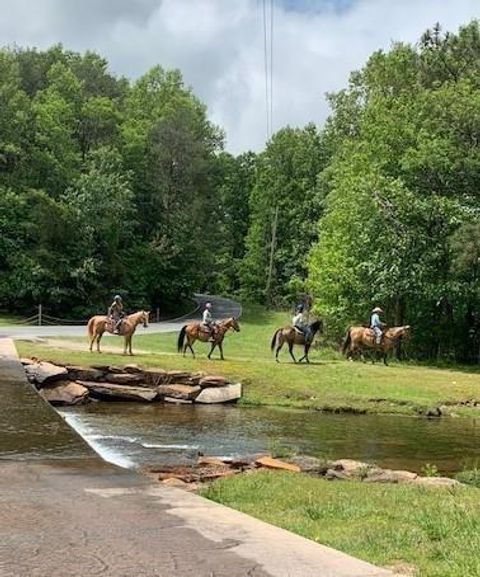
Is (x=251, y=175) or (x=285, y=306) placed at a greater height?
(x=251, y=175)

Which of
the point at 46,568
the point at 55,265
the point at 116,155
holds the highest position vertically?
the point at 116,155

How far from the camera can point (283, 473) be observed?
10.9 metres

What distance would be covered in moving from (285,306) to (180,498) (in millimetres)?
64685

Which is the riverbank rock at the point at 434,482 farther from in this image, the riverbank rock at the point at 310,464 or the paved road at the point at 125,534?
the paved road at the point at 125,534

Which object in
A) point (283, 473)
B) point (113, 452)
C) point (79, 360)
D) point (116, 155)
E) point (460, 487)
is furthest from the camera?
point (116, 155)

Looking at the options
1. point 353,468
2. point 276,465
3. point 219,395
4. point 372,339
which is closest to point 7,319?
point 372,339

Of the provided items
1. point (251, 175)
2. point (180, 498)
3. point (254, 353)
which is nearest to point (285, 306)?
point (251, 175)

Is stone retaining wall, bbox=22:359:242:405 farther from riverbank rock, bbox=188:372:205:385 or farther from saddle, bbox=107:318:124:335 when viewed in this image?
saddle, bbox=107:318:124:335

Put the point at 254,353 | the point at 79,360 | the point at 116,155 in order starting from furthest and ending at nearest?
1. the point at 116,155
2. the point at 254,353
3. the point at 79,360

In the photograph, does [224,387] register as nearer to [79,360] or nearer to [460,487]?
[79,360]

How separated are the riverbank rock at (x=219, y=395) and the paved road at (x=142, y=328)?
39.0 feet

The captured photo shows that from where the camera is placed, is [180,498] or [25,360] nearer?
[180,498]

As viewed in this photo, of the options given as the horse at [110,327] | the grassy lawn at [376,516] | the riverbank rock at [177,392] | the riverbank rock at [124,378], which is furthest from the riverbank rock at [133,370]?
the grassy lawn at [376,516]

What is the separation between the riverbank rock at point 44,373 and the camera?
20516mm
